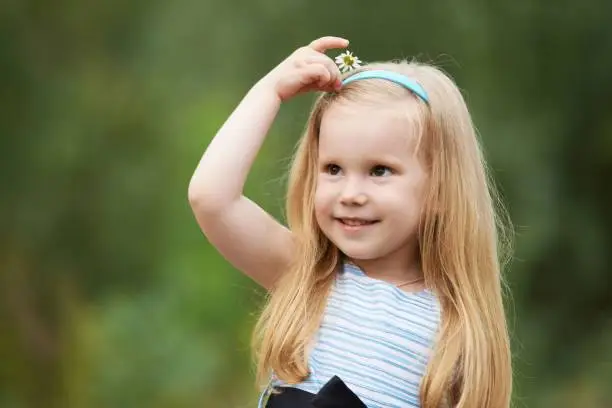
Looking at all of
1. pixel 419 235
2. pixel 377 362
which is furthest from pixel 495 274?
pixel 377 362

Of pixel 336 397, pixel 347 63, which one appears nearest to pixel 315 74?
pixel 347 63

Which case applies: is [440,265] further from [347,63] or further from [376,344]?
[347,63]

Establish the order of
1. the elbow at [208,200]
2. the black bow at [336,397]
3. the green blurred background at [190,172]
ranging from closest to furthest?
the black bow at [336,397]
the elbow at [208,200]
the green blurred background at [190,172]

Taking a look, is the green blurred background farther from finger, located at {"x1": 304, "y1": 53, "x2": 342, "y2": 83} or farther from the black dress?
the black dress

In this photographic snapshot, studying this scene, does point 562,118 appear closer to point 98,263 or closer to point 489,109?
point 489,109

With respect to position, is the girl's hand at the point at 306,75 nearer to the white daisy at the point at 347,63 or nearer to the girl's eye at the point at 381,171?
the white daisy at the point at 347,63

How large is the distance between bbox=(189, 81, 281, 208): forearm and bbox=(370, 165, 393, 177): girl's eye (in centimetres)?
20

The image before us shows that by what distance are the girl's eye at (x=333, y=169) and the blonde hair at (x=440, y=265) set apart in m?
0.08

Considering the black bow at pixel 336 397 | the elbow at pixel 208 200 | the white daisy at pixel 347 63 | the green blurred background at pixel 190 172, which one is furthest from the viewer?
the green blurred background at pixel 190 172

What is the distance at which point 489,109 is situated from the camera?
4.44m

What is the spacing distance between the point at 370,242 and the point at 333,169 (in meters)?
0.13

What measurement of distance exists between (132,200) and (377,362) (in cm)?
314

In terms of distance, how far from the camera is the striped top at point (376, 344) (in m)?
1.89

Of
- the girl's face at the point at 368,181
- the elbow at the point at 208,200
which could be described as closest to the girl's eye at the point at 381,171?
the girl's face at the point at 368,181
